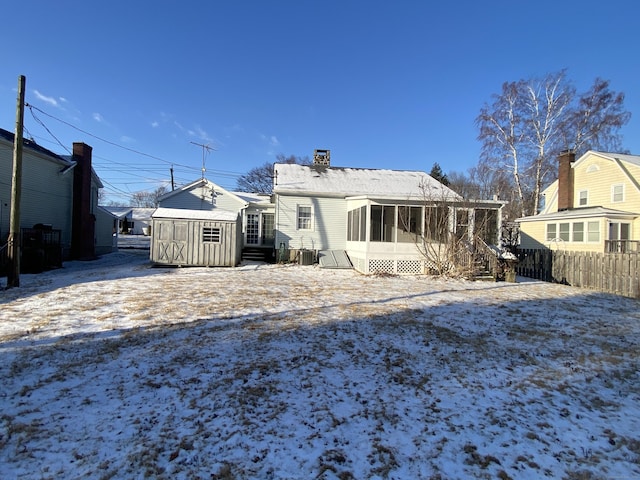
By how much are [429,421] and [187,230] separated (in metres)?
13.4

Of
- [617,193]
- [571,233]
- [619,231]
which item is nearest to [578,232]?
[571,233]

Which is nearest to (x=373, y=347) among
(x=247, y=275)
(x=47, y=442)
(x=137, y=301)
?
(x=47, y=442)

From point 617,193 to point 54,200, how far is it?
28978 millimetres

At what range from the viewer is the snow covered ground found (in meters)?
2.55

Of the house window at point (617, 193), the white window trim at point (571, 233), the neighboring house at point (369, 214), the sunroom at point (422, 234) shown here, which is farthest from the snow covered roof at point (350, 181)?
the house window at point (617, 193)

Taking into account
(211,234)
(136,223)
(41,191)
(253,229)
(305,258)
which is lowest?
(305,258)

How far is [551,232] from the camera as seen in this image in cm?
1925

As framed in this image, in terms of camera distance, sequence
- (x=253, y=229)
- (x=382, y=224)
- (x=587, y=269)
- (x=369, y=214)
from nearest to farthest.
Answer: (x=587, y=269) < (x=369, y=214) < (x=382, y=224) < (x=253, y=229)

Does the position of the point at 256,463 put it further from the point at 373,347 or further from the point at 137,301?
the point at 137,301

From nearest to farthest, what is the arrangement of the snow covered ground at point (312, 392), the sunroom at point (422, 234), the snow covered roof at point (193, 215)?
the snow covered ground at point (312, 392) < the sunroom at point (422, 234) < the snow covered roof at point (193, 215)

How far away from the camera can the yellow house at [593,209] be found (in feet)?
53.2

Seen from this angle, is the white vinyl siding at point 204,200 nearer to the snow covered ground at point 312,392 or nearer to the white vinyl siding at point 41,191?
the white vinyl siding at point 41,191

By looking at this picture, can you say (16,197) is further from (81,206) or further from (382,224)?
(382,224)

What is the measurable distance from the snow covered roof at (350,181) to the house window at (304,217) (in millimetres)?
880
